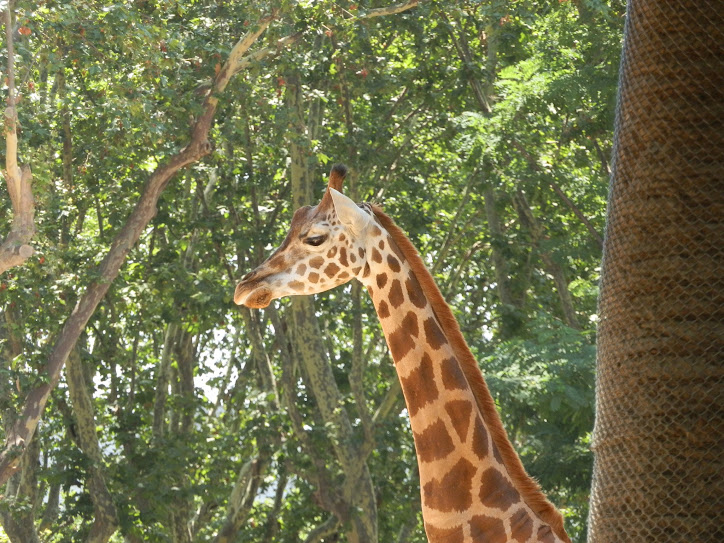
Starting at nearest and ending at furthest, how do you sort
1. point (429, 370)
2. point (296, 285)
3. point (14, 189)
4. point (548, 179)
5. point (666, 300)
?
point (666, 300)
point (429, 370)
point (296, 285)
point (14, 189)
point (548, 179)

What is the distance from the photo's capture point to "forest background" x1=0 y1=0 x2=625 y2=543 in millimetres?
12953

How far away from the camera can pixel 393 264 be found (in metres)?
5.57

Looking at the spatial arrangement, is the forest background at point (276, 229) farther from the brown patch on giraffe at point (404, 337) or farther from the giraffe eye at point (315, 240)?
the brown patch on giraffe at point (404, 337)

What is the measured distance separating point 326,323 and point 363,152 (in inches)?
147

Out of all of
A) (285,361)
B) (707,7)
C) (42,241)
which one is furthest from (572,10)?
(707,7)

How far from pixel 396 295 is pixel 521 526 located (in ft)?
3.86

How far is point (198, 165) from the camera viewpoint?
16312mm

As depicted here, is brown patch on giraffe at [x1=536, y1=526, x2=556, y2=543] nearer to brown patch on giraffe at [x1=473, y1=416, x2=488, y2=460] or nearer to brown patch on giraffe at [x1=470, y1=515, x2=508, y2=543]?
brown patch on giraffe at [x1=470, y1=515, x2=508, y2=543]

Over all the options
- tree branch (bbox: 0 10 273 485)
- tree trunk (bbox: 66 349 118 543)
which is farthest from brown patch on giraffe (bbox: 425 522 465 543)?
tree trunk (bbox: 66 349 118 543)

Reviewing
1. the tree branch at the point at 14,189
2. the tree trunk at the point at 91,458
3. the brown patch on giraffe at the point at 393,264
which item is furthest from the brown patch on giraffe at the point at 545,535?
the tree trunk at the point at 91,458

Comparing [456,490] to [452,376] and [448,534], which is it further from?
[452,376]

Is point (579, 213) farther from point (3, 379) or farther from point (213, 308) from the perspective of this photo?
point (3, 379)

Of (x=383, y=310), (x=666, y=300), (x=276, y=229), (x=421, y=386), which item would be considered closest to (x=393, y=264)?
(x=383, y=310)

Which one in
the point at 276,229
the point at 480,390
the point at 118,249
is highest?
the point at 276,229
